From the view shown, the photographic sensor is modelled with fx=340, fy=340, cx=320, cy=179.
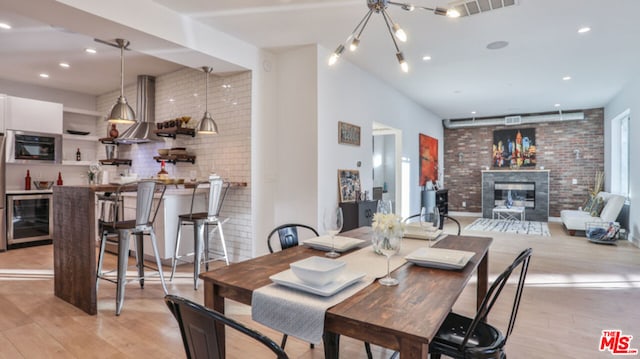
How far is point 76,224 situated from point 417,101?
261 inches

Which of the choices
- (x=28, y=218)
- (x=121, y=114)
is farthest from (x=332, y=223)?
(x=28, y=218)

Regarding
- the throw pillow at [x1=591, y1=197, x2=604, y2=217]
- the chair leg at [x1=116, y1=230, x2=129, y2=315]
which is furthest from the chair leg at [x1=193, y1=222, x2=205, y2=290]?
the throw pillow at [x1=591, y1=197, x2=604, y2=217]

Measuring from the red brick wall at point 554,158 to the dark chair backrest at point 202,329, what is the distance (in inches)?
401

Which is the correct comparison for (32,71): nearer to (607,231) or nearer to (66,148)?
(66,148)

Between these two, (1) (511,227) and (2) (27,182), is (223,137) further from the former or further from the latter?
(1) (511,227)

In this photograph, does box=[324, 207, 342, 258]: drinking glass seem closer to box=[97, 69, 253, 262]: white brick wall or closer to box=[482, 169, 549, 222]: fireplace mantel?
box=[97, 69, 253, 262]: white brick wall

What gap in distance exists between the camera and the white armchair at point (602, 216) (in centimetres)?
613

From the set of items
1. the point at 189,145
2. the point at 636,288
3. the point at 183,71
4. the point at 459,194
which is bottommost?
the point at 636,288

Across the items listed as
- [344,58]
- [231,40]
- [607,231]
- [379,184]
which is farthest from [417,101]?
[231,40]

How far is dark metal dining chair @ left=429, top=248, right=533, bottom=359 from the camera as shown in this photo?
1.41 meters

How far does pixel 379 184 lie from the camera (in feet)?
23.9

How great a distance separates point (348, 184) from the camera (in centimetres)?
485

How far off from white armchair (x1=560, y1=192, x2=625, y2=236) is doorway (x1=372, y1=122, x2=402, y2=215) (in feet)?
10.8

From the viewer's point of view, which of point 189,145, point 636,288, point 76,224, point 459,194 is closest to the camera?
point 76,224
